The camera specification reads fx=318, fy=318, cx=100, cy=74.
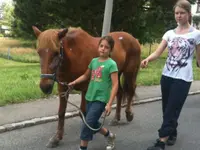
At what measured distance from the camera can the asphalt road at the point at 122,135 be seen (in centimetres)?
475

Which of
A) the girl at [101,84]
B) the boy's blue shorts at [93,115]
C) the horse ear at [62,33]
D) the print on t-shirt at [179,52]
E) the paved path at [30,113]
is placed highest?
the horse ear at [62,33]

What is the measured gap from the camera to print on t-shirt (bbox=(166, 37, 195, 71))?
4.25 metres

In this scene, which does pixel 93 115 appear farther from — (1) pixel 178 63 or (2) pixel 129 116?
(2) pixel 129 116

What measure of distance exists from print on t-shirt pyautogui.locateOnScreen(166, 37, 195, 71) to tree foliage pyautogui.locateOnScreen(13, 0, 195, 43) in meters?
11.6

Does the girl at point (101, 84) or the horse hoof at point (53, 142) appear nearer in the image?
the girl at point (101, 84)

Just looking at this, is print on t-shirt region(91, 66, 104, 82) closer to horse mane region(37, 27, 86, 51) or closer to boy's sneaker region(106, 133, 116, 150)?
horse mane region(37, 27, 86, 51)

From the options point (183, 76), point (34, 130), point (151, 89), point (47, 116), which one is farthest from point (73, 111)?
point (151, 89)

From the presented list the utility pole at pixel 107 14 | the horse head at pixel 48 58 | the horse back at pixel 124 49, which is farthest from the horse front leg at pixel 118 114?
the utility pole at pixel 107 14

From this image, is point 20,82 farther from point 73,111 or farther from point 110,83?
point 110,83

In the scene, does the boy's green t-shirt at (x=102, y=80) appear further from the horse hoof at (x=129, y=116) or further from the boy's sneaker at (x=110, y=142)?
the horse hoof at (x=129, y=116)

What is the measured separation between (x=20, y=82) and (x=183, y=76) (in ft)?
18.9

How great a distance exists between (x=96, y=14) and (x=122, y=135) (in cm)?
1158

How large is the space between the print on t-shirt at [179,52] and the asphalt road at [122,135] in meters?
1.31

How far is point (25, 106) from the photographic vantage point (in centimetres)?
665
